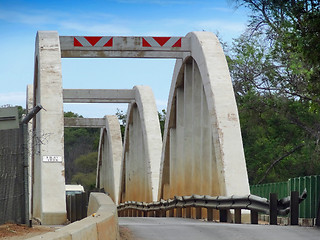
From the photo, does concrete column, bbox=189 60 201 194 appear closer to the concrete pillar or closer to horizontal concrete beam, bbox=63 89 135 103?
the concrete pillar

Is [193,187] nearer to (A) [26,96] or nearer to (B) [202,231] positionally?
(B) [202,231]

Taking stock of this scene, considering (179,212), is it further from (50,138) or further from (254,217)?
(254,217)

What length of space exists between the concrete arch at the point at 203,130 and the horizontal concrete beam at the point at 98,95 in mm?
8975

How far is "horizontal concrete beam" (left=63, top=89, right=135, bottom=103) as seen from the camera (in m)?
38.2

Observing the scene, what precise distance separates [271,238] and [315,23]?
4.55 metres

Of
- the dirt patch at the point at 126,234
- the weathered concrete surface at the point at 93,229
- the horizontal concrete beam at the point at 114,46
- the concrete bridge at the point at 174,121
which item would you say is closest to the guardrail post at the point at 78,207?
the concrete bridge at the point at 174,121

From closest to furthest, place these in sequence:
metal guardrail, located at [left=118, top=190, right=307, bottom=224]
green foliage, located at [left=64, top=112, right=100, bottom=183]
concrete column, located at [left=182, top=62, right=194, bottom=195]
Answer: metal guardrail, located at [left=118, top=190, right=307, bottom=224], concrete column, located at [left=182, top=62, right=194, bottom=195], green foliage, located at [left=64, top=112, right=100, bottom=183]

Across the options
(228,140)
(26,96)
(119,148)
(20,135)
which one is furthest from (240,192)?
(119,148)

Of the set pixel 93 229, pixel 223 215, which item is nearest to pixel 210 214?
pixel 223 215

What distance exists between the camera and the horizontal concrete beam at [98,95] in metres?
38.2

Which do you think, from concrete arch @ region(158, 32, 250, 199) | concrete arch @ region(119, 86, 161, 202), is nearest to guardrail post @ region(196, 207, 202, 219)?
concrete arch @ region(158, 32, 250, 199)

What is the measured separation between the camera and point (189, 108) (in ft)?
85.5

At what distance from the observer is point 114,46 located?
25.0 meters

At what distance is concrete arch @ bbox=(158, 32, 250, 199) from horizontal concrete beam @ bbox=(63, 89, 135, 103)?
897 cm
